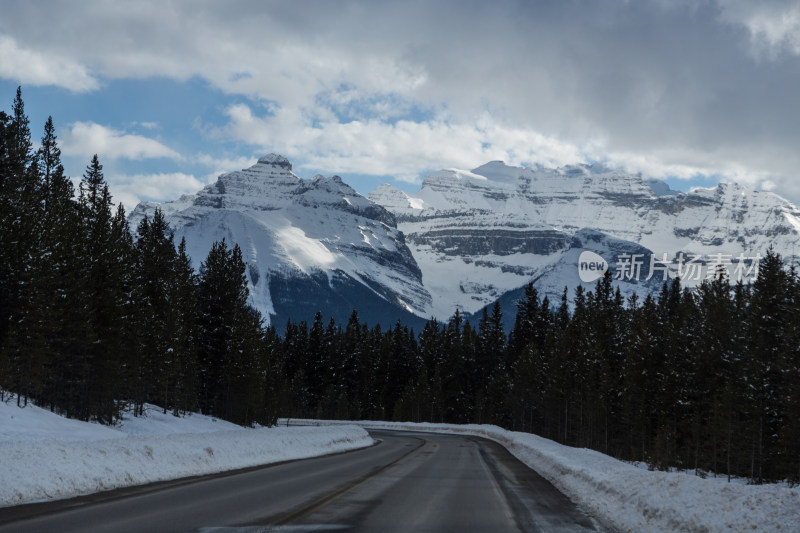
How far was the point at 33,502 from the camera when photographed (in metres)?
15.6

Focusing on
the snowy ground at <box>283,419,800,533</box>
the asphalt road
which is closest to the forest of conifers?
the asphalt road

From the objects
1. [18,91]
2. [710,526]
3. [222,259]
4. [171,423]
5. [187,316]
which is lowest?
[171,423]

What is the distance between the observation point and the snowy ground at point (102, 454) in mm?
16953

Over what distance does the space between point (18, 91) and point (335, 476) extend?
50648 mm

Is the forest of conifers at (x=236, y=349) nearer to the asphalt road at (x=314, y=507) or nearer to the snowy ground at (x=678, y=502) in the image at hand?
the asphalt road at (x=314, y=507)

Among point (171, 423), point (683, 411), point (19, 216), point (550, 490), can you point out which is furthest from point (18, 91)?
point (683, 411)

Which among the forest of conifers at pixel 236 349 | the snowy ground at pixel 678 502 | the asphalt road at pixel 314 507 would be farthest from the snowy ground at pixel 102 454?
the snowy ground at pixel 678 502

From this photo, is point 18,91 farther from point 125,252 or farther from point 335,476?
point 335,476

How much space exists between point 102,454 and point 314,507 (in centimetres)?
765

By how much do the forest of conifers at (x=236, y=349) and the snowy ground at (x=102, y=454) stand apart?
6119mm

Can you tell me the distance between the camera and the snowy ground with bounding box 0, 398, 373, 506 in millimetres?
16953

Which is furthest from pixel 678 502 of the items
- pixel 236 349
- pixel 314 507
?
pixel 236 349

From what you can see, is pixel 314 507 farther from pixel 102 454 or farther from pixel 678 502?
pixel 102 454

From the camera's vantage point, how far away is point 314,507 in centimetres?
1585
